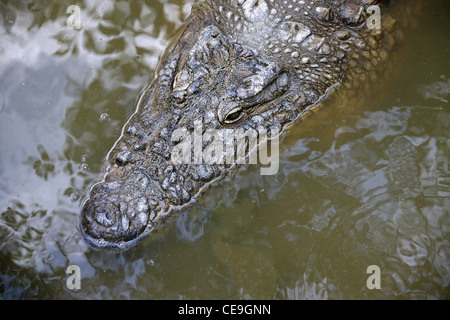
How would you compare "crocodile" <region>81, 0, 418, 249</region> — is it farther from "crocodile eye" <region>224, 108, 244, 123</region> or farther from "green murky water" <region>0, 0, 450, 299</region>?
"green murky water" <region>0, 0, 450, 299</region>

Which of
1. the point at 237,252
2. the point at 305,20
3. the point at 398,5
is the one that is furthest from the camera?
the point at 398,5

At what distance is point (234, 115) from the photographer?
3559 millimetres

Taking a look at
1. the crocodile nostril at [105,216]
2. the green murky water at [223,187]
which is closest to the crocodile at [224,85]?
the crocodile nostril at [105,216]

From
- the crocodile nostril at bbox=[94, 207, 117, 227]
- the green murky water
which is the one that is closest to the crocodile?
the crocodile nostril at bbox=[94, 207, 117, 227]

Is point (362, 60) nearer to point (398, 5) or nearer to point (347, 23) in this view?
point (347, 23)

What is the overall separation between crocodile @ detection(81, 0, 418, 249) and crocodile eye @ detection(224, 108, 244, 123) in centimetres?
1

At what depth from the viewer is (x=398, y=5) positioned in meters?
4.31

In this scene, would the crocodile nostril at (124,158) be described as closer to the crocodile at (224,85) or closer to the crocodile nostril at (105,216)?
the crocodile at (224,85)

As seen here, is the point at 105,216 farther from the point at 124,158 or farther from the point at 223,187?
the point at 223,187

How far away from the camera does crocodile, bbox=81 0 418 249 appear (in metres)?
3.25

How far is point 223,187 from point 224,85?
91 cm

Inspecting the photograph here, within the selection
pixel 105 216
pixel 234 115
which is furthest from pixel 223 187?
pixel 105 216
